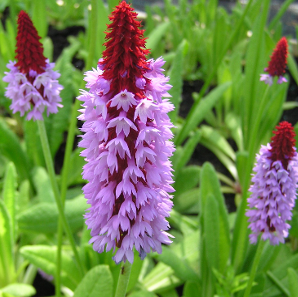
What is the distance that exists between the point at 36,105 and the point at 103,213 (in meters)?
0.61

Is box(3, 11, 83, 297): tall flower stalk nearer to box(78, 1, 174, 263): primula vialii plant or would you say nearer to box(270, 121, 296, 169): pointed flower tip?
box(78, 1, 174, 263): primula vialii plant

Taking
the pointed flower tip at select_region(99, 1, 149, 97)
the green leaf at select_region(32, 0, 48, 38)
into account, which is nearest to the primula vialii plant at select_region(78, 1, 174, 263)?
the pointed flower tip at select_region(99, 1, 149, 97)

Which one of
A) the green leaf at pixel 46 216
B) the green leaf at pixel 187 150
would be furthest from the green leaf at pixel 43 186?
the green leaf at pixel 187 150

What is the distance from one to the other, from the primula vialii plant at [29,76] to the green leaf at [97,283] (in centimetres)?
57

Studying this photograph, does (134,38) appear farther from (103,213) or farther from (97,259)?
(97,259)

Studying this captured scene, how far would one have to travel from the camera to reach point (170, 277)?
81.3 inches

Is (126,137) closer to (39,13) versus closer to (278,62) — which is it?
(278,62)

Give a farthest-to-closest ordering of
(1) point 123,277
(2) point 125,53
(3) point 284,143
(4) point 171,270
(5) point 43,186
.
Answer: (5) point 43,186 → (4) point 171,270 → (3) point 284,143 → (1) point 123,277 → (2) point 125,53

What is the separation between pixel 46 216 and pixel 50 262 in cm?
25

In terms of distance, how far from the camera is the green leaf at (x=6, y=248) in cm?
178

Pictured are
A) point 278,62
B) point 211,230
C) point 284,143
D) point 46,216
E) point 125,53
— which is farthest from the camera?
point 46,216

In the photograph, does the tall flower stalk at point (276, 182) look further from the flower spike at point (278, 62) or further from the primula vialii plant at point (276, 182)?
the flower spike at point (278, 62)

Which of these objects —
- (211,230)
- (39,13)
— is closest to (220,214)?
(211,230)

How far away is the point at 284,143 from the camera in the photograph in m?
1.19
